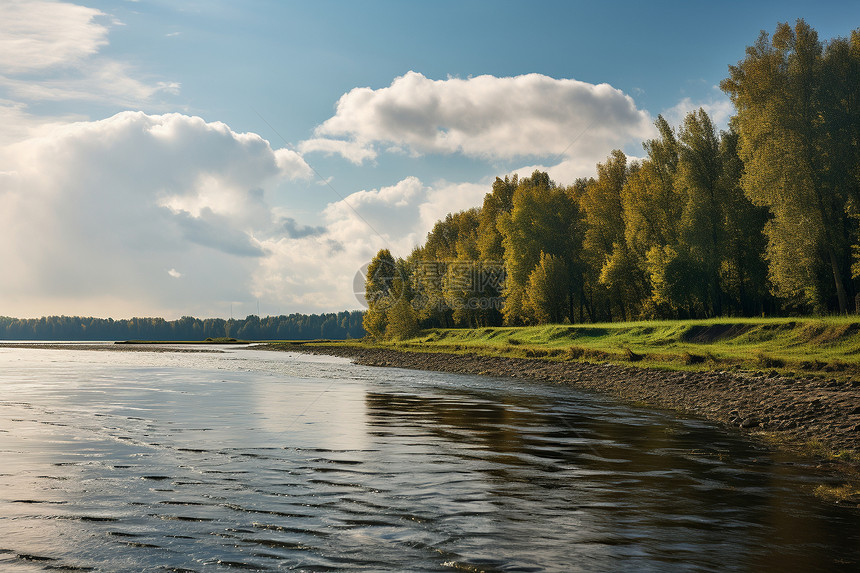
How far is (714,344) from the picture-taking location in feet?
136

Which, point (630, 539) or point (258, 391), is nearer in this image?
point (630, 539)

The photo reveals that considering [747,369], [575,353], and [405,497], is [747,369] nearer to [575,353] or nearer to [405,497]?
[575,353]

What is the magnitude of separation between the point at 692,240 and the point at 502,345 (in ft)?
69.2

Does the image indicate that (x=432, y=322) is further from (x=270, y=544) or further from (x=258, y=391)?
(x=270, y=544)

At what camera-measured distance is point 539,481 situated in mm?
12586

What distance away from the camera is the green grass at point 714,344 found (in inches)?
1168

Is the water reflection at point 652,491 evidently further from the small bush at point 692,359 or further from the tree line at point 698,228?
the tree line at point 698,228

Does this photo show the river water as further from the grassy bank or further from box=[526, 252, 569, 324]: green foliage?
box=[526, 252, 569, 324]: green foliage

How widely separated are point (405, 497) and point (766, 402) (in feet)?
54.5

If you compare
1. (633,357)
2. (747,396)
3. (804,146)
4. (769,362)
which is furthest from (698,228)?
(747,396)

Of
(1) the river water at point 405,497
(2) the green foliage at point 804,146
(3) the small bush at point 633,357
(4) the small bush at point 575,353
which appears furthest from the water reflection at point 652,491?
(2) the green foliage at point 804,146

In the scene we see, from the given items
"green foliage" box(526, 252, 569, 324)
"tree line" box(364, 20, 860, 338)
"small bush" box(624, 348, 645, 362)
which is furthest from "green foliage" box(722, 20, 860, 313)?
"green foliage" box(526, 252, 569, 324)

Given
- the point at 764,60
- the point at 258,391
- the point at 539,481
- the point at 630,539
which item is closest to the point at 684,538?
the point at 630,539

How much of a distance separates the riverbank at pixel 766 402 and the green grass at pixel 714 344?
1.97m
